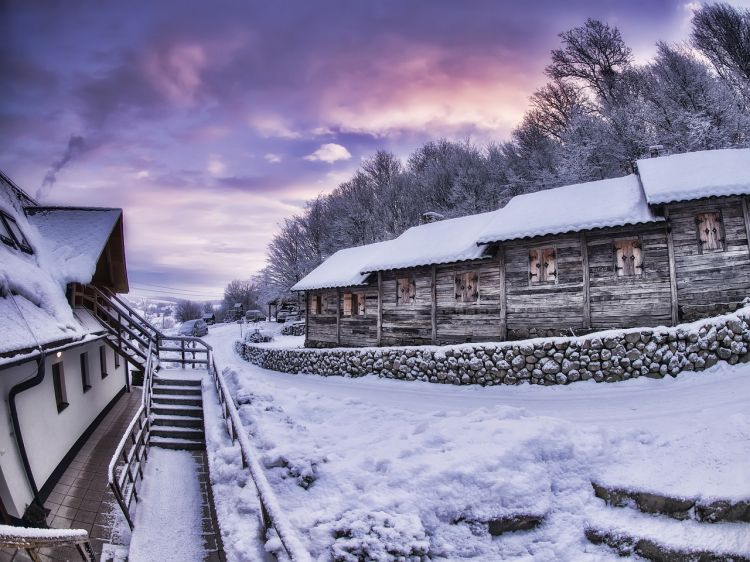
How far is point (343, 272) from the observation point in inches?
934

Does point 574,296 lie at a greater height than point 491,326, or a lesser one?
greater

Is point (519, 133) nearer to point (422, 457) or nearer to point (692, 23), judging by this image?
point (692, 23)

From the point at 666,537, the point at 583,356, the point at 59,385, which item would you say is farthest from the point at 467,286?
the point at 59,385

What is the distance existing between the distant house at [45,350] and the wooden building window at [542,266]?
45.6 feet

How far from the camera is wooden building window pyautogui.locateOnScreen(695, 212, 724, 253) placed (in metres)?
13.7

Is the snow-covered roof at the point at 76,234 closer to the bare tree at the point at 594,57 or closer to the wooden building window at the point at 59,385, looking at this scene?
the wooden building window at the point at 59,385

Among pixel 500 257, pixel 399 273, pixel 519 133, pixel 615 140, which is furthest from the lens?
pixel 519 133

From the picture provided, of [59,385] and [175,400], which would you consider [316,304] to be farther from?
[59,385]

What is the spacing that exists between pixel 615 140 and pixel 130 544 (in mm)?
36436

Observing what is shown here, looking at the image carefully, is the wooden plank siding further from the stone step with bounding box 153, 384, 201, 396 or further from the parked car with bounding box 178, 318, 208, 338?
the parked car with bounding box 178, 318, 208, 338

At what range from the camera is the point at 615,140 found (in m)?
32.2

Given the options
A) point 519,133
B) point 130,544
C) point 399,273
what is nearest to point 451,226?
point 399,273

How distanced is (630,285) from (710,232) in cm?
278

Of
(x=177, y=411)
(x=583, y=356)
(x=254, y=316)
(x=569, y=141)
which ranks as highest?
(x=569, y=141)
